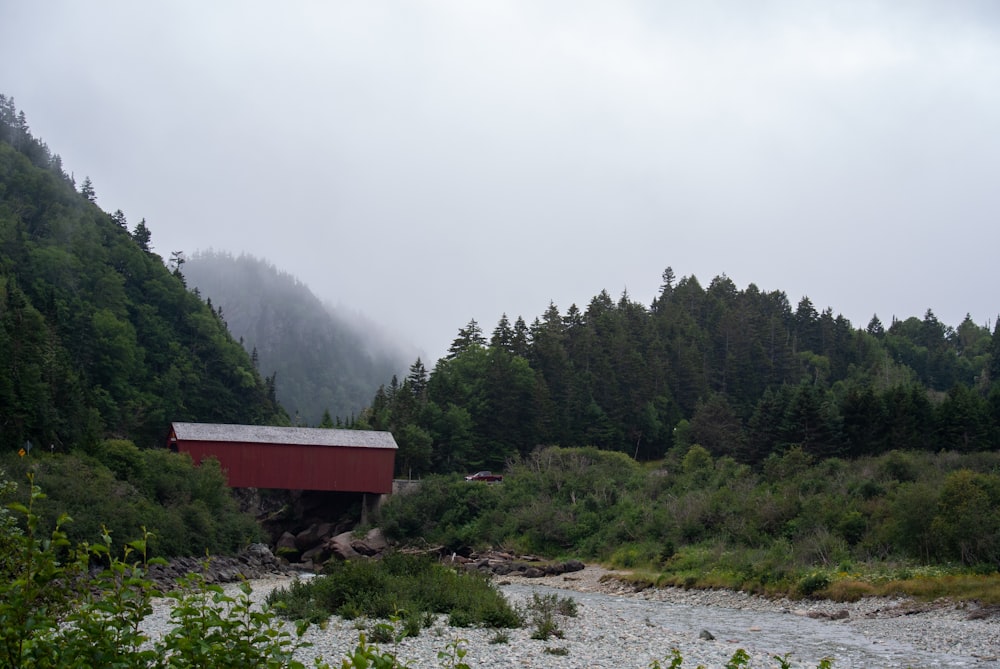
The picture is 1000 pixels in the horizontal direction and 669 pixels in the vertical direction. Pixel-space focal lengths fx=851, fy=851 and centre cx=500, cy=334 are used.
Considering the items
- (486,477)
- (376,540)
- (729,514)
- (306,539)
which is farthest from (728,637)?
(486,477)

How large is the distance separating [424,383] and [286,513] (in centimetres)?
3475

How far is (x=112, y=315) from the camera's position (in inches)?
3671

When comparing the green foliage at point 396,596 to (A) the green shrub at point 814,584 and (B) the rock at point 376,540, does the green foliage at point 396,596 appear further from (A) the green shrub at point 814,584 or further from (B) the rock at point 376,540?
(B) the rock at point 376,540

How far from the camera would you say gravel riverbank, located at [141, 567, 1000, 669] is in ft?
62.4

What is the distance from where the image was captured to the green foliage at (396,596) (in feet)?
76.3

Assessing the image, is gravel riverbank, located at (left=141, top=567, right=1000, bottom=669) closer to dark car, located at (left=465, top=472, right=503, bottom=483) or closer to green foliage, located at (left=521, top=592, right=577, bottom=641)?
green foliage, located at (left=521, top=592, right=577, bottom=641)

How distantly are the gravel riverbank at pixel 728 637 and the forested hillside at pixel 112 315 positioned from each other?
49.6 m

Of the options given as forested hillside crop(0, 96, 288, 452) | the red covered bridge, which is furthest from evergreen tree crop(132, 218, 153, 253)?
the red covered bridge

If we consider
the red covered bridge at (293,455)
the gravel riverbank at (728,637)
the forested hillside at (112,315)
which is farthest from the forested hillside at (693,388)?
the gravel riverbank at (728,637)

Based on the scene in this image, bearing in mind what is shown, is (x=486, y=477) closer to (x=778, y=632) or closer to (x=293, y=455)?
(x=293, y=455)

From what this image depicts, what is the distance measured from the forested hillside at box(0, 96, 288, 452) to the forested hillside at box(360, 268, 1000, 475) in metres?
20.5

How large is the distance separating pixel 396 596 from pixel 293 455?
40249mm

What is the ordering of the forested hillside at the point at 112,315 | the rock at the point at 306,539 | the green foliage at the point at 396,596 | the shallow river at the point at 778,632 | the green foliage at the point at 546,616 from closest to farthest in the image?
the shallow river at the point at 778,632
the green foliage at the point at 546,616
the green foliage at the point at 396,596
the rock at the point at 306,539
the forested hillside at the point at 112,315

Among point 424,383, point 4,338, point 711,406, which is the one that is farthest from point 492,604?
point 424,383
